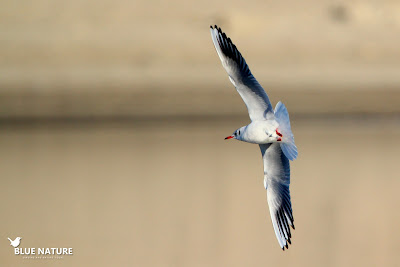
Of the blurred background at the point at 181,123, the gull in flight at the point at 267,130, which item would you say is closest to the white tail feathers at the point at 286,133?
the gull in flight at the point at 267,130

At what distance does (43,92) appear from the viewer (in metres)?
2.85

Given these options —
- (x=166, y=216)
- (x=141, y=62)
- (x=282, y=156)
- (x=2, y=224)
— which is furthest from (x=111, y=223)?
(x=282, y=156)

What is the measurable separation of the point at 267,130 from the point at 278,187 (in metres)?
0.22

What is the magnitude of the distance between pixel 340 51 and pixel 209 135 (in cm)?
52

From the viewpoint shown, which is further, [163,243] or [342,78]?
[342,78]

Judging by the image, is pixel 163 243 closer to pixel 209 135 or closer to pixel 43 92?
pixel 209 135

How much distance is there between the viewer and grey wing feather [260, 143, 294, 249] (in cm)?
205

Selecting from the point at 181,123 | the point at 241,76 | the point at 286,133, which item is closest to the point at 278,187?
the point at 286,133

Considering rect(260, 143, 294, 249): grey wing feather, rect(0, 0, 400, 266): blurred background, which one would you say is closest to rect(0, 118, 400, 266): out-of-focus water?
rect(0, 0, 400, 266): blurred background
